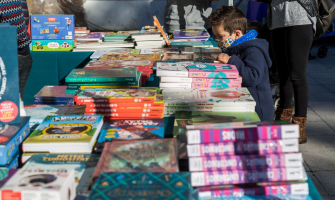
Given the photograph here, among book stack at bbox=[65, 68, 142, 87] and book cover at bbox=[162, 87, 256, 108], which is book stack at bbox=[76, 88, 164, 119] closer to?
book cover at bbox=[162, 87, 256, 108]

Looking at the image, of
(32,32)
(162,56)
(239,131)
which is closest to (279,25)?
(162,56)

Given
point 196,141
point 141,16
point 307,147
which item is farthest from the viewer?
Answer: point 141,16

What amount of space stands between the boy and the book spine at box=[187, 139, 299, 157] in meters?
1.01

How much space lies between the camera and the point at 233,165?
100 cm

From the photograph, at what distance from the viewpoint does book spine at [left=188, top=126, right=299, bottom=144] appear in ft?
3.21

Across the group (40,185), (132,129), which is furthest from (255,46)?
(40,185)

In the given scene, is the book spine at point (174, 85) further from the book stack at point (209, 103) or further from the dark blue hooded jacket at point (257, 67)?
the dark blue hooded jacket at point (257, 67)

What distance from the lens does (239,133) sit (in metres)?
0.99

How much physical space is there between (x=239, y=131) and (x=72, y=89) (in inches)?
42.8

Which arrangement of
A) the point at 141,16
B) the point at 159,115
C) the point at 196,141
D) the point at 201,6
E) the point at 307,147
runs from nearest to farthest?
1. the point at 196,141
2. the point at 159,115
3. the point at 307,147
4. the point at 201,6
5. the point at 141,16

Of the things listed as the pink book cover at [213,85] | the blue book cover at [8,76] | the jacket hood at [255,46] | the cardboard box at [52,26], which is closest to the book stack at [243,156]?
the blue book cover at [8,76]

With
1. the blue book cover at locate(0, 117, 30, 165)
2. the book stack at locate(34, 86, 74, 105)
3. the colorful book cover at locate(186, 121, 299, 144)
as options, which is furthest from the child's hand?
the blue book cover at locate(0, 117, 30, 165)

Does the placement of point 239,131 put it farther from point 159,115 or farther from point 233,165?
point 159,115

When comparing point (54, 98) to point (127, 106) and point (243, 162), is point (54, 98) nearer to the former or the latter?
point (127, 106)
